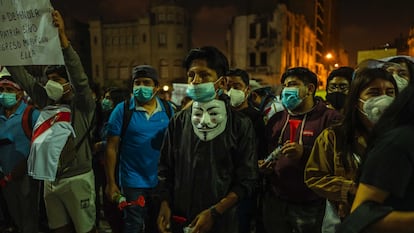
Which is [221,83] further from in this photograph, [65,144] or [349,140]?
[65,144]

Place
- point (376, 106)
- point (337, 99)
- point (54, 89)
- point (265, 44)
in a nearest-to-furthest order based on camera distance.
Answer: point (376, 106), point (54, 89), point (337, 99), point (265, 44)

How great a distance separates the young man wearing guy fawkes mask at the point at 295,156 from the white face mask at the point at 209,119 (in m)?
0.79

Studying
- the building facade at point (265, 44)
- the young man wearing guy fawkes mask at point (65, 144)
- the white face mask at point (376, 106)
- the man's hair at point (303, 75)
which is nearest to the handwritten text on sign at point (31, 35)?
the young man wearing guy fawkes mask at point (65, 144)

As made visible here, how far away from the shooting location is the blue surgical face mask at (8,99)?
4086 millimetres

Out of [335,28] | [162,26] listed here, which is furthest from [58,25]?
[335,28]

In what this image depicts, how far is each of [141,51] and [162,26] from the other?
17.3 feet

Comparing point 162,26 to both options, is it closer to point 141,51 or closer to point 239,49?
point 141,51

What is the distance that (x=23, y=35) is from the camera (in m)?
2.82

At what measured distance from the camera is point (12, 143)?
411 centimetres

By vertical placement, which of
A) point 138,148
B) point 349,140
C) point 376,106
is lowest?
point 138,148

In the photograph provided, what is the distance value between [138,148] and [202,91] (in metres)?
1.41

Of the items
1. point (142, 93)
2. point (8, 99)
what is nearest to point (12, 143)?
point (8, 99)

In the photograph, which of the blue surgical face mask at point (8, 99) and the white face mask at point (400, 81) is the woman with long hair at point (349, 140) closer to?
the white face mask at point (400, 81)

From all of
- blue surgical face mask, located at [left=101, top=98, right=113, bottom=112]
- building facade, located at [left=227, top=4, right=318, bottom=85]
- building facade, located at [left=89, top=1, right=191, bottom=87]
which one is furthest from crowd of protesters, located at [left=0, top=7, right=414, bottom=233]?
building facade, located at [left=89, top=1, right=191, bottom=87]
